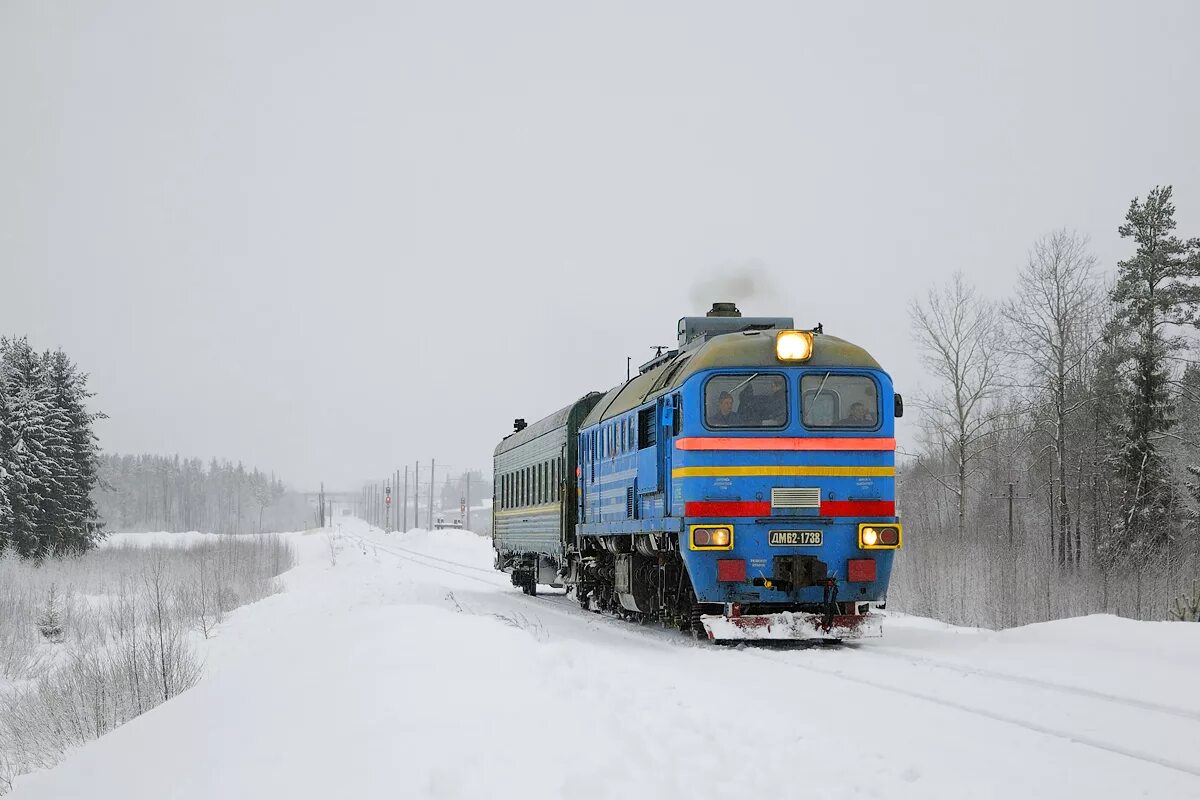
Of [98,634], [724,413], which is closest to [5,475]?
[98,634]

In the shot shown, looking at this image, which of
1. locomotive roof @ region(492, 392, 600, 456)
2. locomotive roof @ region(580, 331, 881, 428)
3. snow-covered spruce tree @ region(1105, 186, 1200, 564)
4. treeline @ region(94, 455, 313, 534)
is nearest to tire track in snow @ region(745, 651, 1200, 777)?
locomotive roof @ region(580, 331, 881, 428)

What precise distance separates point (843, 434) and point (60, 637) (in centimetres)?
1937

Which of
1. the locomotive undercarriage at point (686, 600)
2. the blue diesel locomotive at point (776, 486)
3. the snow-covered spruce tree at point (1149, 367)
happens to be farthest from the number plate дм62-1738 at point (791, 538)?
the snow-covered spruce tree at point (1149, 367)

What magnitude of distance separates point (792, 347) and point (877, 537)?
A: 7.62ft

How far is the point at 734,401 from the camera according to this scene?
39.3 ft

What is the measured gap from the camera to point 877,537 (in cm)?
1179

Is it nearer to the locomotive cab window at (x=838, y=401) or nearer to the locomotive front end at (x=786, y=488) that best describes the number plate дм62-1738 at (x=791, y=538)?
the locomotive front end at (x=786, y=488)

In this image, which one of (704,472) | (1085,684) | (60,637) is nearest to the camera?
(1085,684)

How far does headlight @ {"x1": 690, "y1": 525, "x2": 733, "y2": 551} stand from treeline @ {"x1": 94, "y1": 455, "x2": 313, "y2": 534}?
13430 centimetres

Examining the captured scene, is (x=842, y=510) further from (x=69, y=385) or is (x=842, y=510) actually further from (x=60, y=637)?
(x=69, y=385)

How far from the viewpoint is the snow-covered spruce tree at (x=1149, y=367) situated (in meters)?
29.3

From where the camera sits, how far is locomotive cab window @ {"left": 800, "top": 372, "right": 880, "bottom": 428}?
1204cm

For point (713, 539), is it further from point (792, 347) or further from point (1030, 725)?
point (1030, 725)

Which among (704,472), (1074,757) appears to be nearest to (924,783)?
(1074,757)
